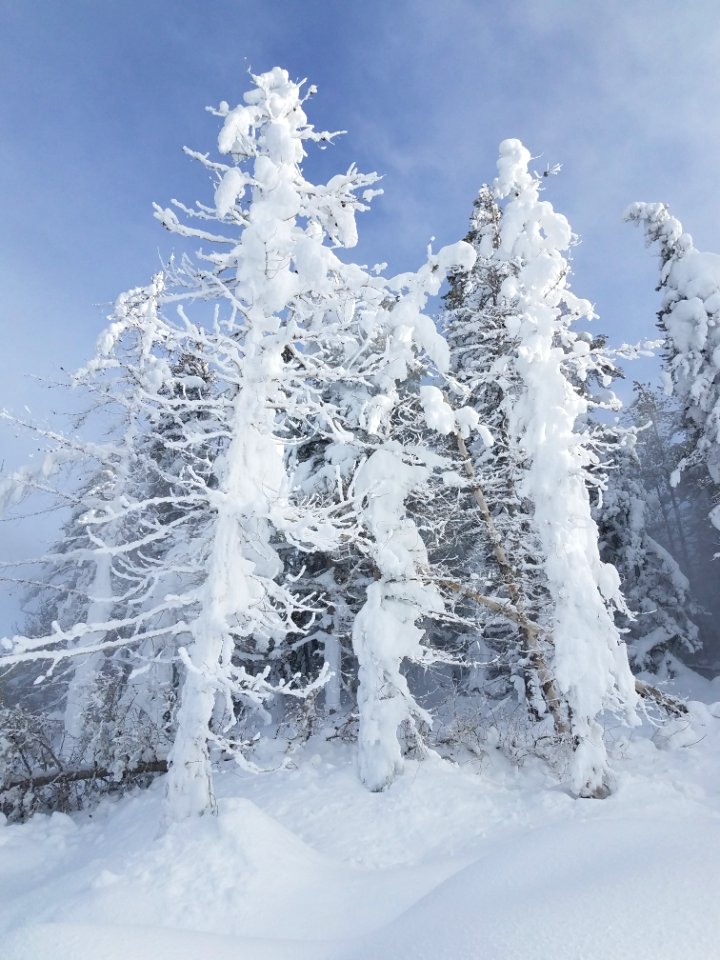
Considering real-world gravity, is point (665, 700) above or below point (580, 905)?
above

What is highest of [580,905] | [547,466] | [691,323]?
[691,323]

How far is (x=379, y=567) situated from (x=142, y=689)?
27.5 feet

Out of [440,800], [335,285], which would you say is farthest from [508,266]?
[440,800]

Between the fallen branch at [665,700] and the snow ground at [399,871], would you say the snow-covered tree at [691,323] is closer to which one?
the fallen branch at [665,700]

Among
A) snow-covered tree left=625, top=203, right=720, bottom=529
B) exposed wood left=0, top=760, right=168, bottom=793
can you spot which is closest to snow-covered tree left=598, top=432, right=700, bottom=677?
snow-covered tree left=625, top=203, right=720, bottom=529

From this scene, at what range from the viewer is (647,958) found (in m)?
2.66

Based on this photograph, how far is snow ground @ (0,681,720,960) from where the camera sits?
3105 mm

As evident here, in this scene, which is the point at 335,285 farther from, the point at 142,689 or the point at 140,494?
the point at 142,689

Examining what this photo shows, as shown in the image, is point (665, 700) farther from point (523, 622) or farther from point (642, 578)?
point (642, 578)

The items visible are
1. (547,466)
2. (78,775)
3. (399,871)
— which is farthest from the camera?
(78,775)

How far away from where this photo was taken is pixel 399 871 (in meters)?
5.97

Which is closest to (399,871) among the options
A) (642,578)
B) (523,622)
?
(523,622)

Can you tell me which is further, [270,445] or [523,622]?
[523,622]

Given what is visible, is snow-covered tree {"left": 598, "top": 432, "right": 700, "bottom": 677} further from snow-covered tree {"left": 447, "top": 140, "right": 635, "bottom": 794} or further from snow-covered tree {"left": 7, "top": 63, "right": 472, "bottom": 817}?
snow-covered tree {"left": 7, "top": 63, "right": 472, "bottom": 817}
